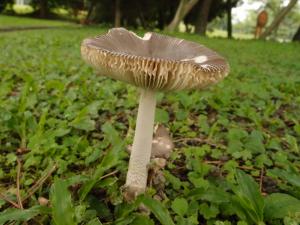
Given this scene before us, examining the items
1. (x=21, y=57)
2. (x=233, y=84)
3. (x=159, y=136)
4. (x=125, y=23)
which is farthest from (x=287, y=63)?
→ (x=125, y=23)

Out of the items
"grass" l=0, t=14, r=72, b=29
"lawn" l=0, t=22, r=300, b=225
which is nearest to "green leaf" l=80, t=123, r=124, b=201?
"lawn" l=0, t=22, r=300, b=225

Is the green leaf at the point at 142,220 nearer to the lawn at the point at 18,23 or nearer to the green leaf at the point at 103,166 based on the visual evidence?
the green leaf at the point at 103,166

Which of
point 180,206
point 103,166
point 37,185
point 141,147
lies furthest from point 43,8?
point 180,206

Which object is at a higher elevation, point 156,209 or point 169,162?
point 156,209

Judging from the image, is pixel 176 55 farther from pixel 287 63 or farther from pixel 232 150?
pixel 287 63

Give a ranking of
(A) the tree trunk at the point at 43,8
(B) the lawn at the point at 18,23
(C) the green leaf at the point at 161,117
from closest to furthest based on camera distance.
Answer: (C) the green leaf at the point at 161,117 → (B) the lawn at the point at 18,23 → (A) the tree trunk at the point at 43,8

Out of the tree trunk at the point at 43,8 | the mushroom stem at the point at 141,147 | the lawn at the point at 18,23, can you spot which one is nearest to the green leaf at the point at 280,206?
the mushroom stem at the point at 141,147

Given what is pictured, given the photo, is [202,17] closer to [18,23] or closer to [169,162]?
[18,23]
